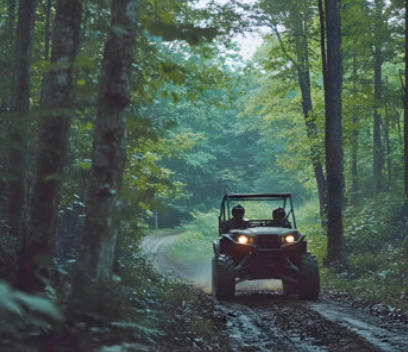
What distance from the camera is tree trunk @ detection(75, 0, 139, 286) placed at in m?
5.02

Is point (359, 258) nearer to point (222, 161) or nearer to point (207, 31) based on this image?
point (207, 31)

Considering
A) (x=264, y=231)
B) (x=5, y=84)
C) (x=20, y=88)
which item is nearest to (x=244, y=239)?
(x=264, y=231)

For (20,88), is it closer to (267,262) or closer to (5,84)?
(5,84)

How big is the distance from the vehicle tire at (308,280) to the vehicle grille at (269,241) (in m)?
0.68

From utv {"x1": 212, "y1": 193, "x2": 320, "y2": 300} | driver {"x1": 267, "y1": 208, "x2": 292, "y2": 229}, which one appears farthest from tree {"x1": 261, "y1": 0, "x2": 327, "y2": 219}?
utv {"x1": 212, "y1": 193, "x2": 320, "y2": 300}

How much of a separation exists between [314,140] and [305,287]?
10.7m

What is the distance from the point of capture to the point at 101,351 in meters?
3.96

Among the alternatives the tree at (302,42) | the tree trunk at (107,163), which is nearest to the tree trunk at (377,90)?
the tree at (302,42)

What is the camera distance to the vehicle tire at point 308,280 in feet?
32.7

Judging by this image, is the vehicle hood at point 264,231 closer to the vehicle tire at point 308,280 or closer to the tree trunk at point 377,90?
the vehicle tire at point 308,280

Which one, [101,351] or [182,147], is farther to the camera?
[182,147]

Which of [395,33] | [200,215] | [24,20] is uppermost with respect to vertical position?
[395,33]

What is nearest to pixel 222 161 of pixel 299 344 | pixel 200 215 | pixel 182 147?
pixel 200 215

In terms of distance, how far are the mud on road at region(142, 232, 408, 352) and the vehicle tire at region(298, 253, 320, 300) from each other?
232mm
